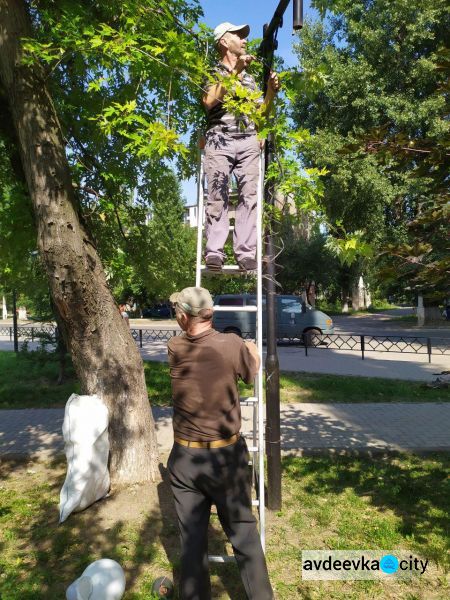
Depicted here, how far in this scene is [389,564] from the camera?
359cm

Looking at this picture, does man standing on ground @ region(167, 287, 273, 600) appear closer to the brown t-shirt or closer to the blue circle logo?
the brown t-shirt

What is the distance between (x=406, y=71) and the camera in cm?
2266

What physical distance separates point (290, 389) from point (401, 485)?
17.7ft

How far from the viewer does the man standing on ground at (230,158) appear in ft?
12.0

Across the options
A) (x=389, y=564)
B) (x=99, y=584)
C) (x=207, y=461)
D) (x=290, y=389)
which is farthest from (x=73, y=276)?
(x=290, y=389)

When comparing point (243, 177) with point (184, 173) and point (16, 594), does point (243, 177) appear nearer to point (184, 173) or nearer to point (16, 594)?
point (184, 173)

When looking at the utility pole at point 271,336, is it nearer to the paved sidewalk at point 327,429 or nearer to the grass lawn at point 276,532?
the grass lawn at point 276,532

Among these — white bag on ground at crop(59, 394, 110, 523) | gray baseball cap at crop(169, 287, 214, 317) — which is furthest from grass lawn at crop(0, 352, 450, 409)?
gray baseball cap at crop(169, 287, 214, 317)

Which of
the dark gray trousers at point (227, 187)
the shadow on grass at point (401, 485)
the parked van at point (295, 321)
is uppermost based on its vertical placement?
the dark gray trousers at point (227, 187)

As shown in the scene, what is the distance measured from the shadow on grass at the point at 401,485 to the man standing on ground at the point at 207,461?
175 cm

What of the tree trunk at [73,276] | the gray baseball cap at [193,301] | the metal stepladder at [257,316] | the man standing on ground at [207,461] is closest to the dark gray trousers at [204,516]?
the man standing on ground at [207,461]

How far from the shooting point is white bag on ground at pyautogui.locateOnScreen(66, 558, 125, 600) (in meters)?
2.89

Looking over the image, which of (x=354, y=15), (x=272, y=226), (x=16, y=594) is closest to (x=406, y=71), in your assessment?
(x=354, y=15)

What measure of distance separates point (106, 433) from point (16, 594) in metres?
1.55
